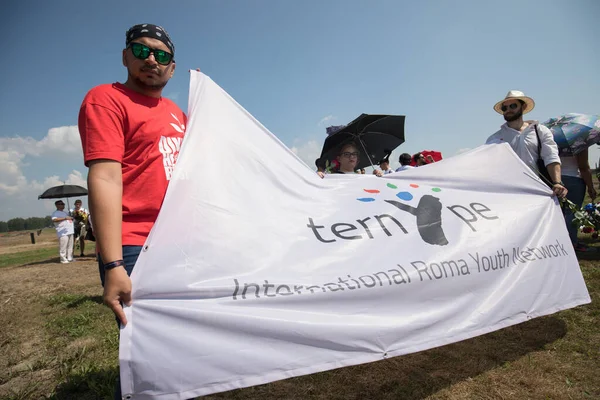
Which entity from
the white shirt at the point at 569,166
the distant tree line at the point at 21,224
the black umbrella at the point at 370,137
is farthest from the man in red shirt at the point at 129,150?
the distant tree line at the point at 21,224

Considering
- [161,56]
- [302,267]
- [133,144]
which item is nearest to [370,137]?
[302,267]

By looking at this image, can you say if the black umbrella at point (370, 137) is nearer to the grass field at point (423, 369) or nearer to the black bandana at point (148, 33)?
the grass field at point (423, 369)

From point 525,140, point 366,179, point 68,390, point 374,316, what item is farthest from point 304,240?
point 525,140

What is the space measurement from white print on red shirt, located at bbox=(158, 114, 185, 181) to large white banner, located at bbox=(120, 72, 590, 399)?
0.17ft

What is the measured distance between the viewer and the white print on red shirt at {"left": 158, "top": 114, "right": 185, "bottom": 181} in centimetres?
170

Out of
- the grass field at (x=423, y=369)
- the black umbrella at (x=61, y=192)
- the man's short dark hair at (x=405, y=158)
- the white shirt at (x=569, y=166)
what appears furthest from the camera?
the black umbrella at (x=61, y=192)

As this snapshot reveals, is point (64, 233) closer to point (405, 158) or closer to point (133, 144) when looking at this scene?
point (405, 158)

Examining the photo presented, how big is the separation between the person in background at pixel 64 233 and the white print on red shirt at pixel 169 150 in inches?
447

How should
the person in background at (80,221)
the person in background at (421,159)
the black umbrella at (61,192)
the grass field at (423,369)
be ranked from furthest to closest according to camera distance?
the black umbrella at (61,192), the person in background at (80,221), the person in background at (421,159), the grass field at (423,369)

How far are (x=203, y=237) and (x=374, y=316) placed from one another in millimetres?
1045

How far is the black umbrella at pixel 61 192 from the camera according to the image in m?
13.8

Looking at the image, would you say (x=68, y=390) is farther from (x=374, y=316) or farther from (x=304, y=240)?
(x=374, y=316)

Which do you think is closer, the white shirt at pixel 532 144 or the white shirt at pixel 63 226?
the white shirt at pixel 532 144

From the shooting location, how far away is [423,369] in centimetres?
262
